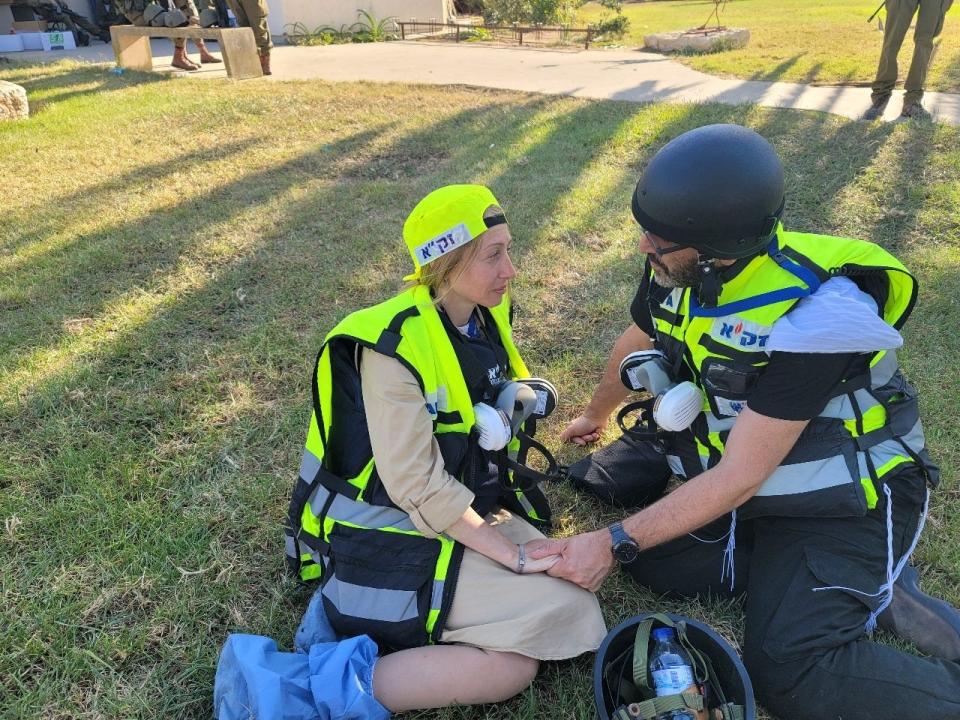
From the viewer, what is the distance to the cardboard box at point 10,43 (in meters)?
15.8

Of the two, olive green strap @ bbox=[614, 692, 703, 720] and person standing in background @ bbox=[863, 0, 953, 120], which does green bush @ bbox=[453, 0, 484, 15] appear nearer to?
person standing in background @ bbox=[863, 0, 953, 120]

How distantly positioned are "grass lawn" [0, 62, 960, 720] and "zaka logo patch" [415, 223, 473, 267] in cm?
139

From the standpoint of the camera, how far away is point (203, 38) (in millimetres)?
10805

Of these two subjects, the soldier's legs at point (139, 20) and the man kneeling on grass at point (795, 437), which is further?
the soldier's legs at point (139, 20)

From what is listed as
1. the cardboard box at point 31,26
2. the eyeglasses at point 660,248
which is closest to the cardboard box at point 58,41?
the cardboard box at point 31,26

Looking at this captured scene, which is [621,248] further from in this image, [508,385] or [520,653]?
[520,653]

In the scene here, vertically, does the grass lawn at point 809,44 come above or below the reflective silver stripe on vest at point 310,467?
above

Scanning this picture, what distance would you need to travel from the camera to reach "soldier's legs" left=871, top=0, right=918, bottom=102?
733cm

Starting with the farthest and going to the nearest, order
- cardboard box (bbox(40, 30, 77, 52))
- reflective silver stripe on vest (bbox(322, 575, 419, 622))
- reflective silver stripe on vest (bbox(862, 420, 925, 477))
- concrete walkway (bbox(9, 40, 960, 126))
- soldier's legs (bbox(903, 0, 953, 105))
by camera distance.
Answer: cardboard box (bbox(40, 30, 77, 52)) < concrete walkway (bbox(9, 40, 960, 126)) < soldier's legs (bbox(903, 0, 953, 105)) < reflective silver stripe on vest (bbox(862, 420, 925, 477)) < reflective silver stripe on vest (bbox(322, 575, 419, 622))

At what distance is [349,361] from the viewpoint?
A: 225 centimetres

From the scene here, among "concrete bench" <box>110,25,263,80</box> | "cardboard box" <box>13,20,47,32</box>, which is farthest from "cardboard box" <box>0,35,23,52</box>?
"concrete bench" <box>110,25,263,80</box>

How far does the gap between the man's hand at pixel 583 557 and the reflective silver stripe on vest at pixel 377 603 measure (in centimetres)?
45

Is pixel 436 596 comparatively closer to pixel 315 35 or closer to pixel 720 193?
pixel 720 193

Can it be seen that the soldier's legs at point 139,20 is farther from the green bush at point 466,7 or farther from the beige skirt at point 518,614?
the green bush at point 466,7
